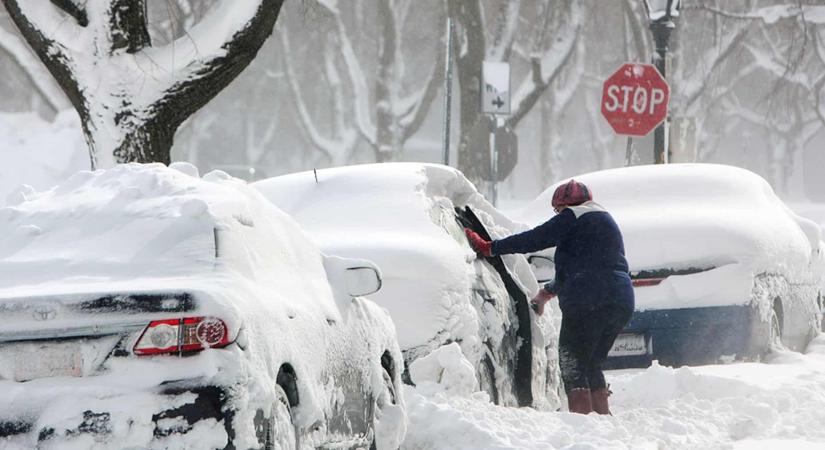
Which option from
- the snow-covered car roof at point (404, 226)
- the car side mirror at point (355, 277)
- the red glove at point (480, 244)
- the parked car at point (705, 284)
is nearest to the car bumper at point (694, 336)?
the parked car at point (705, 284)

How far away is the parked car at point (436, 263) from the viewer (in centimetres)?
709

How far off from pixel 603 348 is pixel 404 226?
4.89 feet

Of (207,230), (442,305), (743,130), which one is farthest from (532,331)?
(743,130)

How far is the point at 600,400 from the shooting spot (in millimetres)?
8297

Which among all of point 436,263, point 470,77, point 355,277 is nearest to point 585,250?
point 436,263

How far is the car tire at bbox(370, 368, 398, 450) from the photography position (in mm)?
6117

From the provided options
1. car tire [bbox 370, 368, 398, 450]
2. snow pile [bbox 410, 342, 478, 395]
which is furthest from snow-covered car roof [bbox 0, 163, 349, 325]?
snow pile [bbox 410, 342, 478, 395]

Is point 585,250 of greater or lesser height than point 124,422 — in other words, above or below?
below

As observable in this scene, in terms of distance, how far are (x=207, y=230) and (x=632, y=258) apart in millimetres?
5307

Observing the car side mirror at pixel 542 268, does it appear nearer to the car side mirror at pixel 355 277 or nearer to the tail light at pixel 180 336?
the car side mirror at pixel 355 277

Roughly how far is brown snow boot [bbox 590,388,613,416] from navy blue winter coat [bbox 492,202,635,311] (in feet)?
1.66

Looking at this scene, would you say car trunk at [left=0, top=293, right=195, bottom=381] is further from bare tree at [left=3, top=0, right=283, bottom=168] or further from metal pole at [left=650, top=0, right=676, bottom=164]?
metal pole at [left=650, top=0, right=676, bottom=164]

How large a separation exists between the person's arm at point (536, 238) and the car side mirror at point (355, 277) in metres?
2.35

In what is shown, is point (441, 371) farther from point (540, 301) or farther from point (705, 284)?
point (705, 284)
